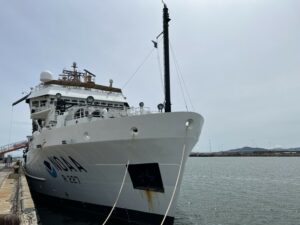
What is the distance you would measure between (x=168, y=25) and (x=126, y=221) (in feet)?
23.1

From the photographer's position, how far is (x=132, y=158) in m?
9.78

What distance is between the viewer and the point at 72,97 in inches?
640

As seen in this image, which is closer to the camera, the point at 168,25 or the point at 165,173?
the point at 165,173

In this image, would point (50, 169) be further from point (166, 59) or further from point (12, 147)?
point (12, 147)

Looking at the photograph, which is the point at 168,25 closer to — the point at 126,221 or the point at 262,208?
the point at 126,221

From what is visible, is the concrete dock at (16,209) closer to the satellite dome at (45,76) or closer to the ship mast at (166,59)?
the ship mast at (166,59)

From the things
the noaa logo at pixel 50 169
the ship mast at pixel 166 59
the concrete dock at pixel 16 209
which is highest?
the ship mast at pixel 166 59

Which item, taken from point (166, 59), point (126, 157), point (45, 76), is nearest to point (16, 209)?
point (126, 157)

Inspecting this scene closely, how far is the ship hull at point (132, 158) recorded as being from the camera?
30.5 ft

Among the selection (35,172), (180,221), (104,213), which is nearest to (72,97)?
(35,172)

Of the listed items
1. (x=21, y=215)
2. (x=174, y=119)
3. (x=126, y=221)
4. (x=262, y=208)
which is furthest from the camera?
(x=262, y=208)

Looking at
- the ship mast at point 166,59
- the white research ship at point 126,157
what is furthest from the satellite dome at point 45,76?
the ship mast at point 166,59

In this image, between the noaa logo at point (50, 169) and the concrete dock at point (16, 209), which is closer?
the concrete dock at point (16, 209)

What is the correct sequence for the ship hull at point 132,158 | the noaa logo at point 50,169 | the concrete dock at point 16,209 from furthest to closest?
the noaa logo at point 50,169 < the ship hull at point 132,158 < the concrete dock at point 16,209
